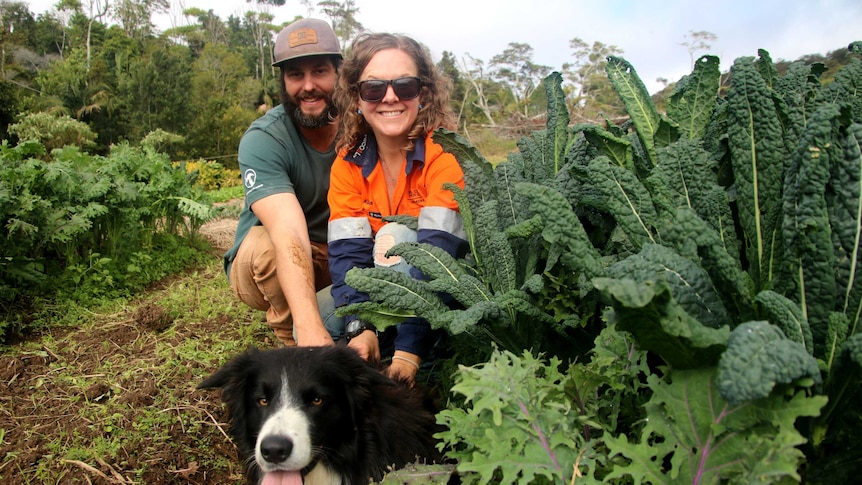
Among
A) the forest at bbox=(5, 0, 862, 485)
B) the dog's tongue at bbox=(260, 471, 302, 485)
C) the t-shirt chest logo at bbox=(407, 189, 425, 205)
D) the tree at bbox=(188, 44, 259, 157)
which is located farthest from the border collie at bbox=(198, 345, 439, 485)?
the tree at bbox=(188, 44, 259, 157)

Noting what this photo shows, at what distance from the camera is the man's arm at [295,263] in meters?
2.91

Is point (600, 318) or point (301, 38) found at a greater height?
point (301, 38)

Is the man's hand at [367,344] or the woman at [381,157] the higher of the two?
the woman at [381,157]

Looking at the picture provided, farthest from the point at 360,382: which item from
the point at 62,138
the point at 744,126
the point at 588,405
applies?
the point at 62,138

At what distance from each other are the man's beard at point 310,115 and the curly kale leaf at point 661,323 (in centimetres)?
315

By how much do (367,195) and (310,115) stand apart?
3.15 ft

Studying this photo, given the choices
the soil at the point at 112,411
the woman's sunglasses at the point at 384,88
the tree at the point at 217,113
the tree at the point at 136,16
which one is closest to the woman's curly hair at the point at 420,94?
the woman's sunglasses at the point at 384,88

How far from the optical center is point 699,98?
1.80 m

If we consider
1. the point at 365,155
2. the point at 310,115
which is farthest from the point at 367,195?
the point at 310,115

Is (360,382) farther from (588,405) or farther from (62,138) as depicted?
(62,138)

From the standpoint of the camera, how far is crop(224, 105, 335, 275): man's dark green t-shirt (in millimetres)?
3512

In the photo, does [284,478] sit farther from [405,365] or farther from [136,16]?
[136,16]

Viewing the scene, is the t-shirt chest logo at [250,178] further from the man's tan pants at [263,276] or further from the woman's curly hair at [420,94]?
the woman's curly hair at [420,94]

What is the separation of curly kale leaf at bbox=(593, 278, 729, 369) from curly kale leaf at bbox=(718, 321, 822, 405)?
66mm
